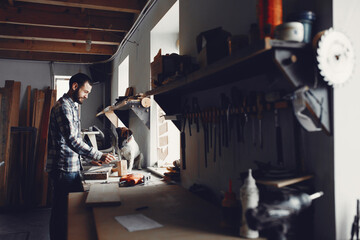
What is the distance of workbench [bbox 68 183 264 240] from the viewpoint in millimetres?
1372

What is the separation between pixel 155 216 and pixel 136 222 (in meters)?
0.13

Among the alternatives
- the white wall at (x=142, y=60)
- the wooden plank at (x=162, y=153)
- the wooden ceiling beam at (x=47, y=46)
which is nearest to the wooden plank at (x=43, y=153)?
the white wall at (x=142, y=60)

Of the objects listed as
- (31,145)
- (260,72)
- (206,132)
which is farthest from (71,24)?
(260,72)

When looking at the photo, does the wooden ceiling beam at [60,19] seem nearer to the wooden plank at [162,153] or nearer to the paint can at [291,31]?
the wooden plank at [162,153]

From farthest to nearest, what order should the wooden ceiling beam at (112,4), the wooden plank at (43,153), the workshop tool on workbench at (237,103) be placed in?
the wooden plank at (43,153) → the wooden ceiling beam at (112,4) → the workshop tool on workbench at (237,103)

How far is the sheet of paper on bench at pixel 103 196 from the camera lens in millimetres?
1866

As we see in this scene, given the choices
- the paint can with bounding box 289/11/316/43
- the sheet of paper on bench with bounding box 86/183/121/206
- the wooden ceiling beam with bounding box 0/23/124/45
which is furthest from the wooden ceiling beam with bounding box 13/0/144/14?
the paint can with bounding box 289/11/316/43

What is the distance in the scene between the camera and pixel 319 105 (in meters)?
1.15

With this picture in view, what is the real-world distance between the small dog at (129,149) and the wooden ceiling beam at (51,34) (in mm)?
2281

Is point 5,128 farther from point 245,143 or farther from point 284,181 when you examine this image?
point 284,181

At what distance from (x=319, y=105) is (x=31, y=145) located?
4.56m

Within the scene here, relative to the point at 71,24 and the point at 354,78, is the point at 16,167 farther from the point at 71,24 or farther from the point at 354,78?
the point at 354,78

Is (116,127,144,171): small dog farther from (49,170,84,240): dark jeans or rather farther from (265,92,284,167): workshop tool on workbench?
(265,92,284,167): workshop tool on workbench

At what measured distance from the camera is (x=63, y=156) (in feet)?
8.71
